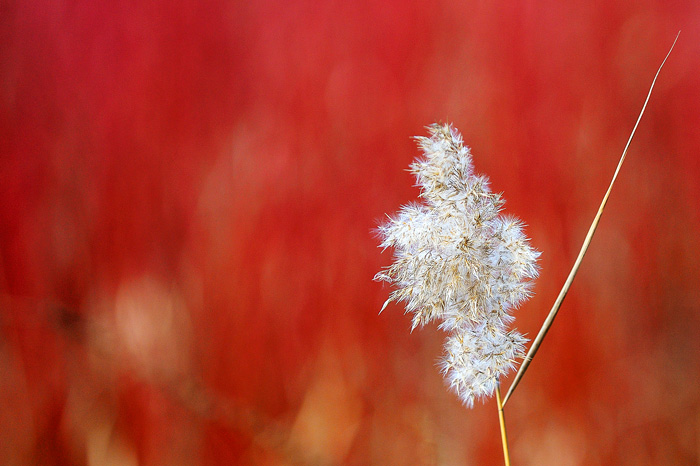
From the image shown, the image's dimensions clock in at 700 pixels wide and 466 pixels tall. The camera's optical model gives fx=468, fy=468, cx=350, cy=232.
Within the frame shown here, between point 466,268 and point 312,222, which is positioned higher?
point 312,222

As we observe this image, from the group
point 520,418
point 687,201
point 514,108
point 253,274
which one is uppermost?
point 514,108

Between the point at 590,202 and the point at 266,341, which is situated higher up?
the point at 590,202

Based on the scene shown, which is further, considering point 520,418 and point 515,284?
point 520,418

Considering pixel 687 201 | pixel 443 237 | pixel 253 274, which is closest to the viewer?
pixel 443 237

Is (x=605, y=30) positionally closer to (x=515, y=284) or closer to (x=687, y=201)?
(x=687, y=201)

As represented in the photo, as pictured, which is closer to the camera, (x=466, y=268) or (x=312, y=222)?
(x=466, y=268)

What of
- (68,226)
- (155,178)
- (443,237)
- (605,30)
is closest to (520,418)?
(443,237)

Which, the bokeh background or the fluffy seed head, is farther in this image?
the bokeh background

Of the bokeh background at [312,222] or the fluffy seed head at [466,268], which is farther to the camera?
the bokeh background at [312,222]
